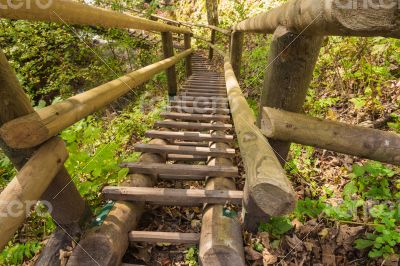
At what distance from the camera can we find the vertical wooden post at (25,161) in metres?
1.23

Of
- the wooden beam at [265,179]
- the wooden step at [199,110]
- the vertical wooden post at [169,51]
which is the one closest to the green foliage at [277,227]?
the wooden beam at [265,179]

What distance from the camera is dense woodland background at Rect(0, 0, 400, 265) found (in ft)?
6.75

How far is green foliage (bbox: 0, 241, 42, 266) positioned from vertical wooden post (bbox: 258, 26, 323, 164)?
2.05m

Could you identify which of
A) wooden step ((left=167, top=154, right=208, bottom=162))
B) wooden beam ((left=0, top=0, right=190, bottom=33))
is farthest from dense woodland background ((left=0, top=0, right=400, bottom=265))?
wooden beam ((left=0, top=0, right=190, bottom=33))

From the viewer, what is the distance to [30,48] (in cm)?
550

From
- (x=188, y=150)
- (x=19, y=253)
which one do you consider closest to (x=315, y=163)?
(x=188, y=150)

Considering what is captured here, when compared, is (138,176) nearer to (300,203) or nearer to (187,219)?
(187,219)

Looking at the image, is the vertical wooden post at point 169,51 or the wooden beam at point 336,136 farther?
the vertical wooden post at point 169,51

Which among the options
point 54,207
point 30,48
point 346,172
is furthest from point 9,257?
point 30,48

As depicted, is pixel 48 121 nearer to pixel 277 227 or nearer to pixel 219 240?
pixel 219 240

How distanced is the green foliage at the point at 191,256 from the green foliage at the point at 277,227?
0.56 metres

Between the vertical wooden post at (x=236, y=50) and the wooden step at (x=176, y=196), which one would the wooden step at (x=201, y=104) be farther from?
the wooden step at (x=176, y=196)

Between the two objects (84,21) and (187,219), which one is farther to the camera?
(187,219)

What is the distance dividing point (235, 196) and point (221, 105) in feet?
9.07
